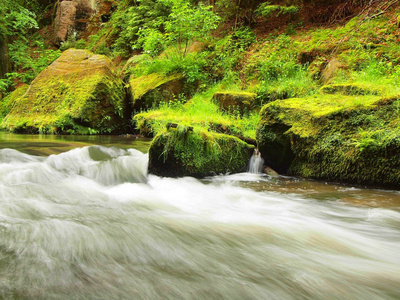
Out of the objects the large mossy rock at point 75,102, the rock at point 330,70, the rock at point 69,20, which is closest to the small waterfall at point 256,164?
the rock at point 330,70

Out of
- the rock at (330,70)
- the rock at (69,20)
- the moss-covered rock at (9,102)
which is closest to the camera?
the rock at (330,70)

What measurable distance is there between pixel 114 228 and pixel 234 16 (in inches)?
405

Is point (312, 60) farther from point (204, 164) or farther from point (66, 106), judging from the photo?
point (66, 106)

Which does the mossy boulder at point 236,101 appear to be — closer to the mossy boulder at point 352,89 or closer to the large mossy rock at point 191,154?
the mossy boulder at point 352,89

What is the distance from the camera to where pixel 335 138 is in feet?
13.0

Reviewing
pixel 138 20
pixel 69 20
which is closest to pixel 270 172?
pixel 138 20

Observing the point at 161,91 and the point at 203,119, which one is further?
the point at 161,91

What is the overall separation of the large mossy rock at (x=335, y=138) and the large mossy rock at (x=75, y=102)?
6.19 m

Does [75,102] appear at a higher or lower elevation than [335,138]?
higher

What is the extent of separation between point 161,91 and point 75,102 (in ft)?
9.17

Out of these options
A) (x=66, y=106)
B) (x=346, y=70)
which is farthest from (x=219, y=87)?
(x=66, y=106)

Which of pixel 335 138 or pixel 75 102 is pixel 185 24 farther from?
pixel 335 138

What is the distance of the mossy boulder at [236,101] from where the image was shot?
21.0 ft

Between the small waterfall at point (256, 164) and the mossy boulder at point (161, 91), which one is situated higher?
the mossy boulder at point (161, 91)
